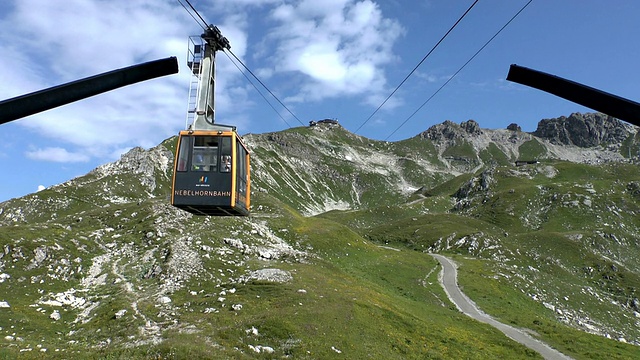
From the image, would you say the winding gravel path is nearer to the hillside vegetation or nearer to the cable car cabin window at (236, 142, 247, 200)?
the hillside vegetation

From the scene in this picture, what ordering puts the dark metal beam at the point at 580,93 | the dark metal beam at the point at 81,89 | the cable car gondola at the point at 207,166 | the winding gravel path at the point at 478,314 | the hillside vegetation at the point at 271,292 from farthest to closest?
1. the winding gravel path at the point at 478,314
2. the hillside vegetation at the point at 271,292
3. the cable car gondola at the point at 207,166
4. the dark metal beam at the point at 580,93
5. the dark metal beam at the point at 81,89

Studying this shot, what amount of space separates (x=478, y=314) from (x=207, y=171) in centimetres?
4265

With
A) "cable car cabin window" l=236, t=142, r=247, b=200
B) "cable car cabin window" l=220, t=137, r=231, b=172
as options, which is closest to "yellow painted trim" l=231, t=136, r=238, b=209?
"cable car cabin window" l=220, t=137, r=231, b=172

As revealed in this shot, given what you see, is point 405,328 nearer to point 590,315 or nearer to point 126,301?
point 126,301

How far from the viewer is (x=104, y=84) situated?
12906 mm

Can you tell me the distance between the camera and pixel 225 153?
2191 cm

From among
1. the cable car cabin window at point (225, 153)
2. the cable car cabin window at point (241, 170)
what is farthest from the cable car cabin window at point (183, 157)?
the cable car cabin window at point (241, 170)

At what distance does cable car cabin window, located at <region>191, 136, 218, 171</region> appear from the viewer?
22.0m

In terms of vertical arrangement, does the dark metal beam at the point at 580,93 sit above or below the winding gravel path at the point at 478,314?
above

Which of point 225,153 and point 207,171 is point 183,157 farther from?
point 225,153

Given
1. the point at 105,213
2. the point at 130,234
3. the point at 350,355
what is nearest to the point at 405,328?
the point at 350,355

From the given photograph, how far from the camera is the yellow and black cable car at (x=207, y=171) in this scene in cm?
2153

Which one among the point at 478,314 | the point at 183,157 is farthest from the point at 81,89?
the point at 478,314

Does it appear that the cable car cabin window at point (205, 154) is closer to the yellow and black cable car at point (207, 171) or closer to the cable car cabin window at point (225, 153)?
the yellow and black cable car at point (207, 171)
